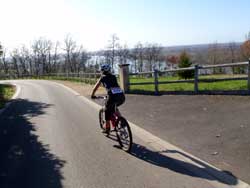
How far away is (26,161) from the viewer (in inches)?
241

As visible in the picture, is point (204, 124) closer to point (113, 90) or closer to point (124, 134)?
point (124, 134)

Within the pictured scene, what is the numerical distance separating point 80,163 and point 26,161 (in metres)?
1.16

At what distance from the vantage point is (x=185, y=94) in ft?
44.1

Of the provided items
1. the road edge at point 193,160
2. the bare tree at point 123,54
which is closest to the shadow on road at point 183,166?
the road edge at point 193,160

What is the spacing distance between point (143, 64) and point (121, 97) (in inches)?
3370

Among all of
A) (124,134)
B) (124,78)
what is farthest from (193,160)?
(124,78)

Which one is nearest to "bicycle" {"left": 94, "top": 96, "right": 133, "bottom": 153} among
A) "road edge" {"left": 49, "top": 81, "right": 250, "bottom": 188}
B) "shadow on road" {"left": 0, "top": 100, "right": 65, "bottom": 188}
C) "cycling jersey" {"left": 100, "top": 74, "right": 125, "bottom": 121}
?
"cycling jersey" {"left": 100, "top": 74, "right": 125, "bottom": 121}

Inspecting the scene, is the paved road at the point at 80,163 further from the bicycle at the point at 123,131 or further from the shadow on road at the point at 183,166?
the bicycle at the point at 123,131

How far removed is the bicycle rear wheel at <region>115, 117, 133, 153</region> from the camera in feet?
21.2

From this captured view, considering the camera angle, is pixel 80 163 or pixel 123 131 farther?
pixel 123 131

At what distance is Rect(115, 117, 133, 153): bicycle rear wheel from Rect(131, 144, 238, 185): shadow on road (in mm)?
187

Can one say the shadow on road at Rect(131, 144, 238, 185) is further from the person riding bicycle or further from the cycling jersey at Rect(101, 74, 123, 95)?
the cycling jersey at Rect(101, 74, 123, 95)

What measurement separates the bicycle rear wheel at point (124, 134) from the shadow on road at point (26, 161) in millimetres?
1402

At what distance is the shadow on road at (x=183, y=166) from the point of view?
4.81 metres
